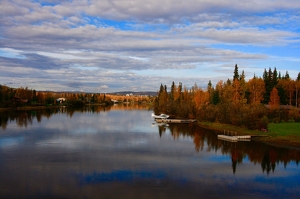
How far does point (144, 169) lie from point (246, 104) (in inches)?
1398

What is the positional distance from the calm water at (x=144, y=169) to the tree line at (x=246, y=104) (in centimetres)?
1008

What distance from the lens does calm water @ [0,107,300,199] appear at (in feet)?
48.8

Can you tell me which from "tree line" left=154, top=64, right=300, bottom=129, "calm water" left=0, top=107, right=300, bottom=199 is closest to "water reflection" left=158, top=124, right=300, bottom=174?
"calm water" left=0, top=107, right=300, bottom=199

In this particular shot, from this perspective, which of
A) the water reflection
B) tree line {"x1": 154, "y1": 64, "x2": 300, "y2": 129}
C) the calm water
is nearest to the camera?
the calm water

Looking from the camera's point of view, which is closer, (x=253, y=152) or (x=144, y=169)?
(x=144, y=169)

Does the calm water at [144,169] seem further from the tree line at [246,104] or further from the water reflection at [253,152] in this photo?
the tree line at [246,104]

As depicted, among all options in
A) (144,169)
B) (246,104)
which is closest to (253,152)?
(144,169)

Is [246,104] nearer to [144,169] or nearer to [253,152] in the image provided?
[253,152]

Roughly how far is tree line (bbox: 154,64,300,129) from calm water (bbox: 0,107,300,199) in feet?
33.1

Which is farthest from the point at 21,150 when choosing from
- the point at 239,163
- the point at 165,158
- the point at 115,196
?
the point at 239,163

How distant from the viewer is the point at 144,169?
742 inches

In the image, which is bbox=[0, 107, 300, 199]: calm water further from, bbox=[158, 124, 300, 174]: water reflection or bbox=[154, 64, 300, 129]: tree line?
bbox=[154, 64, 300, 129]: tree line

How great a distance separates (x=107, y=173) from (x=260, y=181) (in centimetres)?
891

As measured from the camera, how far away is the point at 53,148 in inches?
989
